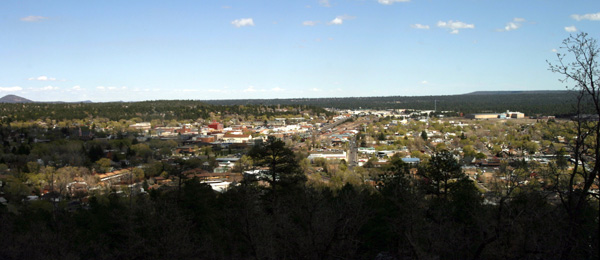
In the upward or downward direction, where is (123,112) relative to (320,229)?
downward

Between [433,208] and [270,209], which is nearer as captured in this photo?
[433,208]

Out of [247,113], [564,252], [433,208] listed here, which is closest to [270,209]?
[433,208]

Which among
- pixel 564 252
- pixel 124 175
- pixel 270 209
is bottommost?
pixel 124 175

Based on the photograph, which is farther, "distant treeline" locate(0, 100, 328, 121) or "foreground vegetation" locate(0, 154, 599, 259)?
"distant treeline" locate(0, 100, 328, 121)

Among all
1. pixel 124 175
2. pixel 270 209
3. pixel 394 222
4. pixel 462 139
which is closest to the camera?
pixel 394 222

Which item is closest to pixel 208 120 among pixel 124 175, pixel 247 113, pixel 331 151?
pixel 247 113

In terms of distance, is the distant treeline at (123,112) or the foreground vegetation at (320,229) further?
the distant treeline at (123,112)

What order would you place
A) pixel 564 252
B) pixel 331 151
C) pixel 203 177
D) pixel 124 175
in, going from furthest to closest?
pixel 331 151, pixel 124 175, pixel 203 177, pixel 564 252

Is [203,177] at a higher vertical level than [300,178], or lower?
lower

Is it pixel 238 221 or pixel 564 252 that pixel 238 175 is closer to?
pixel 238 221

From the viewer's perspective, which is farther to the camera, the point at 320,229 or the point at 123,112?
the point at 123,112
